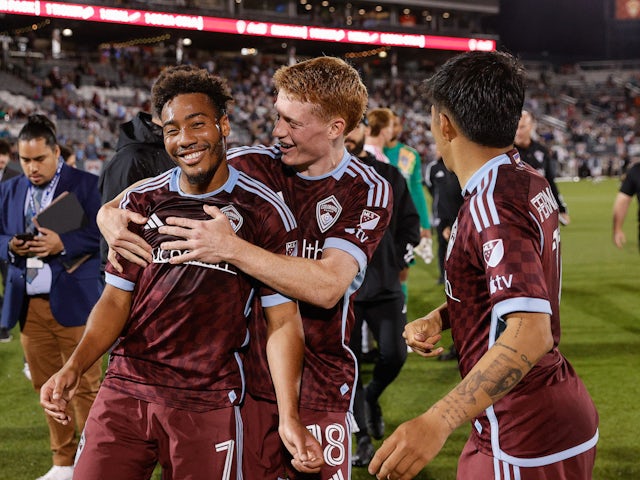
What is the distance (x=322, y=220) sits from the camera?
315 cm

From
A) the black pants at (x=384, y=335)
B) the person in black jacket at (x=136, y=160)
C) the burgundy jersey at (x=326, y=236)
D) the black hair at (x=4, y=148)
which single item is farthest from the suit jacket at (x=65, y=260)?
the black hair at (x=4, y=148)

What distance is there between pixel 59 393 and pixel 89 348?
19 cm

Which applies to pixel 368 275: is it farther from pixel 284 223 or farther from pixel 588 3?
pixel 588 3

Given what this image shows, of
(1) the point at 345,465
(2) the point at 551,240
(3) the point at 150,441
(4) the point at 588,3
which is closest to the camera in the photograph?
(2) the point at 551,240

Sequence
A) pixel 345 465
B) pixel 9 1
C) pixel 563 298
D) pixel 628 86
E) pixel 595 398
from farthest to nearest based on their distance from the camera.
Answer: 1. pixel 628 86
2. pixel 9 1
3. pixel 563 298
4. pixel 595 398
5. pixel 345 465

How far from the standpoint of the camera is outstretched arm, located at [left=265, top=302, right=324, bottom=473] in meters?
2.61

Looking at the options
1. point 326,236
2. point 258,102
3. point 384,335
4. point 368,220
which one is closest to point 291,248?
point 326,236

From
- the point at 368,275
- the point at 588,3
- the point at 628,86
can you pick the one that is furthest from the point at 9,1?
the point at 588,3

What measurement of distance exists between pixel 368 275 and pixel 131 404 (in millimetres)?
2740

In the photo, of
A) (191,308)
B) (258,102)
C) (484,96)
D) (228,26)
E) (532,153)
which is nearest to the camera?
(484,96)

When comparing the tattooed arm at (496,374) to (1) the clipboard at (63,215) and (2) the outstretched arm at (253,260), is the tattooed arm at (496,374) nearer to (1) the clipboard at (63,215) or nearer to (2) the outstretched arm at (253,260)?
(2) the outstretched arm at (253,260)

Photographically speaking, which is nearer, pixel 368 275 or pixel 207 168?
pixel 207 168

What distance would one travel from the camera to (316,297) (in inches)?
111

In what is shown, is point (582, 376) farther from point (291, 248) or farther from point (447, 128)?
point (447, 128)
